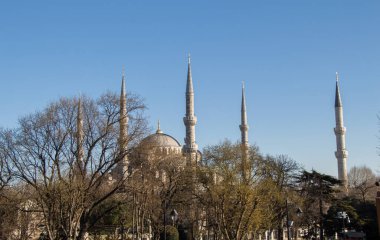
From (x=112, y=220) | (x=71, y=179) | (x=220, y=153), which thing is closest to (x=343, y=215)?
(x=220, y=153)

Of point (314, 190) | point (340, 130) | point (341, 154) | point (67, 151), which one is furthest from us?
point (340, 130)

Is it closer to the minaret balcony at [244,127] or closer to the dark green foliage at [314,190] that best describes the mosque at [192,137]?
the minaret balcony at [244,127]

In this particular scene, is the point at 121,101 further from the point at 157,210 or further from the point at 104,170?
the point at 157,210

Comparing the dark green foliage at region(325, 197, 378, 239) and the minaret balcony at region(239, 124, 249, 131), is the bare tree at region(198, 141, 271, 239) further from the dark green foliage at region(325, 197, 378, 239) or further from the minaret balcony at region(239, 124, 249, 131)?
the minaret balcony at region(239, 124, 249, 131)

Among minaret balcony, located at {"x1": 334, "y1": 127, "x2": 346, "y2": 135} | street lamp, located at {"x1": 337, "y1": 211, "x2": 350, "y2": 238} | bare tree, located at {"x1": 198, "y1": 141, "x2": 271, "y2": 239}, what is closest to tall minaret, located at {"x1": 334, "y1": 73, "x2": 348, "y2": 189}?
minaret balcony, located at {"x1": 334, "y1": 127, "x2": 346, "y2": 135}

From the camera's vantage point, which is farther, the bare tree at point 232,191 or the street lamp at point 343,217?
the street lamp at point 343,217

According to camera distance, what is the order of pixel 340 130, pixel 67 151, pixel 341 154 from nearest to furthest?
pixel 67 151, pixel 341 154, pixel 340 130

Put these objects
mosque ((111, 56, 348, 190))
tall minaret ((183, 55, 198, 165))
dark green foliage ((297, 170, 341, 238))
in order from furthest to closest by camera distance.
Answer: tall minaret ((183, 55, 198, 165))
mosque ((111, 56, 348, 190))
dark green foliage ((297, 170, 341, 238))

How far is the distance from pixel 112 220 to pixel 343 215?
20.4 meters

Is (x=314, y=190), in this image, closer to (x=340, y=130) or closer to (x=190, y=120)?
(x=190, y=120)

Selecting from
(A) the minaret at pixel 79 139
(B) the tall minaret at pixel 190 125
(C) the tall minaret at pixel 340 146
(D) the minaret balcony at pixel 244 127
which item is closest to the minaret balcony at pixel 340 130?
(C) the tall minaret at pixel 340 146

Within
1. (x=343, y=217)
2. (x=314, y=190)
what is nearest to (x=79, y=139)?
(x=343, y=217)

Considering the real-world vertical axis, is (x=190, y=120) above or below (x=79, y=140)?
above

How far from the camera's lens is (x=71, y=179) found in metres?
28.3
